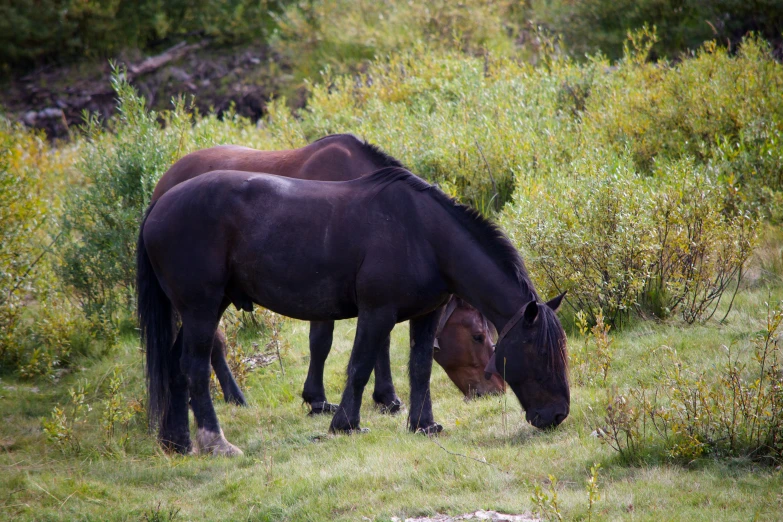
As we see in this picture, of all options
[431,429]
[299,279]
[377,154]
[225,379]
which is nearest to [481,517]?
[431,429]

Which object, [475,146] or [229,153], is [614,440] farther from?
[475,146]

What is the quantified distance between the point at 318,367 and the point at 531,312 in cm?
242

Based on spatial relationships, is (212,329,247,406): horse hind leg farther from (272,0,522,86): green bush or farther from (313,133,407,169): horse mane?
(272,0,522,86): green bush

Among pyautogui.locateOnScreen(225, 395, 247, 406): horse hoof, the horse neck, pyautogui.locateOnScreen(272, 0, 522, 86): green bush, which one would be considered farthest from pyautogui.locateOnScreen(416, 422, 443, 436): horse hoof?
pyautogui.locateOnScreen(272, 0, 522, 86): green bush

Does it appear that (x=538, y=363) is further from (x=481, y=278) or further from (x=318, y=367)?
(x=318, y=367)

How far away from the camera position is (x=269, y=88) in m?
20.5

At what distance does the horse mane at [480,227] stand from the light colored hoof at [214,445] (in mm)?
2329

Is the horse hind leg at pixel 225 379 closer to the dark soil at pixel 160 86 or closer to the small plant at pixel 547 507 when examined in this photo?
the small plant at pixel 547 507

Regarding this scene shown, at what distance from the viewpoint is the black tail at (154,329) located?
6008mm

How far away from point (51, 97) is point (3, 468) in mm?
17964

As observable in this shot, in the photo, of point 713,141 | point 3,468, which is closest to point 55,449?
point 3,468

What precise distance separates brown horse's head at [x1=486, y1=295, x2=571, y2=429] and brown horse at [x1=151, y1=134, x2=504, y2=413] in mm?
1217

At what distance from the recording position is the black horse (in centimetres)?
552

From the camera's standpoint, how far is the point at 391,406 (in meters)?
6.84
